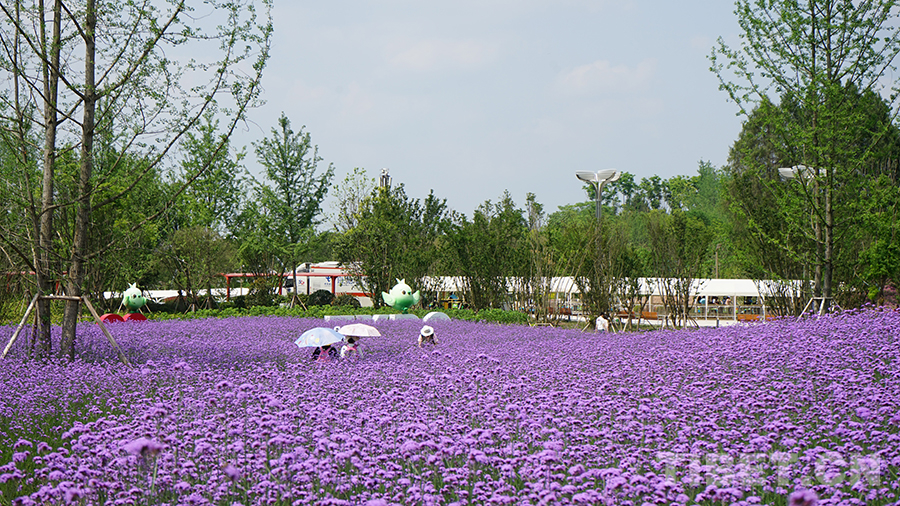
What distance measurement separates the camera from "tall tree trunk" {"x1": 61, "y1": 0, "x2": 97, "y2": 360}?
10.6m

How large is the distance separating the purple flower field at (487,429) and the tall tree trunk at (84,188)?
0.71 m

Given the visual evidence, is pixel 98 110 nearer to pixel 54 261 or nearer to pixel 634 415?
pixel 54 261

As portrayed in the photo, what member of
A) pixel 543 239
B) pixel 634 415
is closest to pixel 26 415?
pixel 634 415

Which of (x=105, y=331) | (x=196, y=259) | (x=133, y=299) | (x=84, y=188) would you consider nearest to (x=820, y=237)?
(x=105, y=331)

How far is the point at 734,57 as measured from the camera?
1539 centimetres

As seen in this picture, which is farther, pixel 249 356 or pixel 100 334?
pixel 100 334

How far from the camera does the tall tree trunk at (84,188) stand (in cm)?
1055

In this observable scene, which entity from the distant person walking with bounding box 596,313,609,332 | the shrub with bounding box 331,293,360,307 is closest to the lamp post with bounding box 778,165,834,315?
the distant person walking with bounding box 596,313,609,332

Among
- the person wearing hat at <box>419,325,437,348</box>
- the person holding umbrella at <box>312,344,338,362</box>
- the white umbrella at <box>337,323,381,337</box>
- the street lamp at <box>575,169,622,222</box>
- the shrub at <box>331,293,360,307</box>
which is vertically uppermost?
the street lamp at <box>575,169,622,222</box>

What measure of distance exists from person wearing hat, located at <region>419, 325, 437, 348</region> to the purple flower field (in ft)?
8.67

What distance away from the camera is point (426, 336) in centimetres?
1355

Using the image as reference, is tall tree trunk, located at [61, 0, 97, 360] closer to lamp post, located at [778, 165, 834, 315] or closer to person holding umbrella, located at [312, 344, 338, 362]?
person holding umbrella, located at [312, 344, 338, 362]

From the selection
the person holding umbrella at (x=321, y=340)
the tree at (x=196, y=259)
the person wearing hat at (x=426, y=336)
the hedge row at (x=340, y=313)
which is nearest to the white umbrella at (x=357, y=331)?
the person holding umbrella at (x=321, y=340)

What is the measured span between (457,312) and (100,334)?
11.2m
